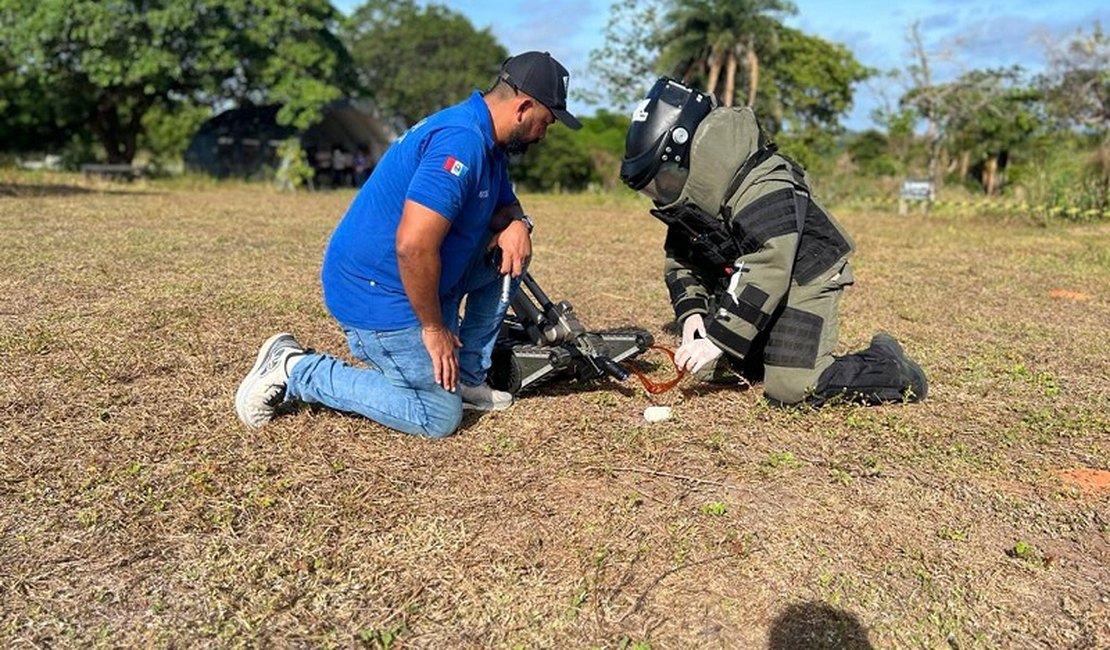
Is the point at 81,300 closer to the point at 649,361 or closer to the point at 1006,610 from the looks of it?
the point at 649,361

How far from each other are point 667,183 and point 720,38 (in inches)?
1137

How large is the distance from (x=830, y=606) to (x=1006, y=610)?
49 centimetres

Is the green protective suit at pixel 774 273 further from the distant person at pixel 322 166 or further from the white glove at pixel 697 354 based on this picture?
the distant person at pixel 322 166

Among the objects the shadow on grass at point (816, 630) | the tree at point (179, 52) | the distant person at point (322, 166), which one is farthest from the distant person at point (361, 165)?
the shadow on grass at point (816, 630)

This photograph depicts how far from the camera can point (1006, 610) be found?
2.50 metres

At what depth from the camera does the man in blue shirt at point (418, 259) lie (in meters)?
3.17

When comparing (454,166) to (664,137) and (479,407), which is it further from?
(479,407)

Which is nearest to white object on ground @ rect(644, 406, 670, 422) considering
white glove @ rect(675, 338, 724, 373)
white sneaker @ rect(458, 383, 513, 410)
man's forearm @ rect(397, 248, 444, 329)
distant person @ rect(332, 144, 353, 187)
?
white glove @ rect(675, 338, 724, 373)

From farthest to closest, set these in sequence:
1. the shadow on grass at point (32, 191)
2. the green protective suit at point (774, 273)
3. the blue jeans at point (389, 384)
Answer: the shadow on grass at point (32, 191)
the green protective suit at point (774, 273)
the blue jeans at point (389, 384)

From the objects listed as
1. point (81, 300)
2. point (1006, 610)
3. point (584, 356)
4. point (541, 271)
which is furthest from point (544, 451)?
point (541, 271)

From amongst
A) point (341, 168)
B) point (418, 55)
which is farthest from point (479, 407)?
point (418, 55)

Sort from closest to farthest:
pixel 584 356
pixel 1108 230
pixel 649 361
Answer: pixel 584 356 < pixel 649 361 < pixel 1108 230

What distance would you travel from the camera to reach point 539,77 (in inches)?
132

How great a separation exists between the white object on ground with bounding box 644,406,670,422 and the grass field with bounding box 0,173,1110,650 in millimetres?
41
